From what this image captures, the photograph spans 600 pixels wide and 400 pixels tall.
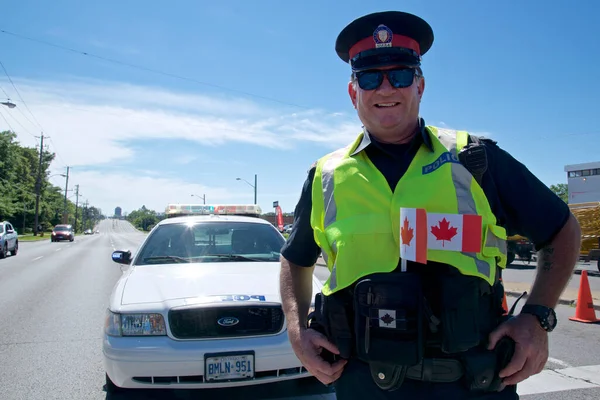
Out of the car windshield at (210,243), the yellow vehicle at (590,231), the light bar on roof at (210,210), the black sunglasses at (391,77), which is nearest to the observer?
the black sunglasses at (391,77)

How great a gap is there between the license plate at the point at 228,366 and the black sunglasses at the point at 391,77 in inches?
93.5

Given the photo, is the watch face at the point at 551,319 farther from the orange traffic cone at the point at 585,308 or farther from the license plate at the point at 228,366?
the orange traffic cone at the point at 585,308

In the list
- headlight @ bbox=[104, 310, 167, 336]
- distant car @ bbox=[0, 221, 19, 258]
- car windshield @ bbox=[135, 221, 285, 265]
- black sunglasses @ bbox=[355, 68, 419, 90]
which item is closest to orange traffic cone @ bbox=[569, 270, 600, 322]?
car windshield @ bbox=[135, 221, 285, 265]

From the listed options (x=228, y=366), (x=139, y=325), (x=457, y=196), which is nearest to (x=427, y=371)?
(x=457, y=196)

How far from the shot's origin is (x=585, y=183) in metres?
53.2

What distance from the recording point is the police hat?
1.78 m

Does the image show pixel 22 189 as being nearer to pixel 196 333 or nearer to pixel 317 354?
pixel 196 333

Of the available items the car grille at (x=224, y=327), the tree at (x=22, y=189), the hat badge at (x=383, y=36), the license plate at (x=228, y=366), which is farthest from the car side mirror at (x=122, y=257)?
the tree at (x=22, y=189)

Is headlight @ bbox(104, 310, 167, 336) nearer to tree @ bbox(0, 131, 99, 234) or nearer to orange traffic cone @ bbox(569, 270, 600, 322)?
orange traffic cone @ bbox(569, 270, 600, 322)

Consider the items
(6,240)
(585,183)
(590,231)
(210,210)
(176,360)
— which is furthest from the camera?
(585,183)

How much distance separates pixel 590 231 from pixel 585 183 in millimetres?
42381

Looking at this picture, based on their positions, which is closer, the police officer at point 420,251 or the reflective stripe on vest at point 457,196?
the police officer at point 420,251

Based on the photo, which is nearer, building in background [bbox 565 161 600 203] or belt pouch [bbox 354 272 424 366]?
belt pouch [bbox 354 272 424 366]

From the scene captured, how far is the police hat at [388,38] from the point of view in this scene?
178 centimetres
